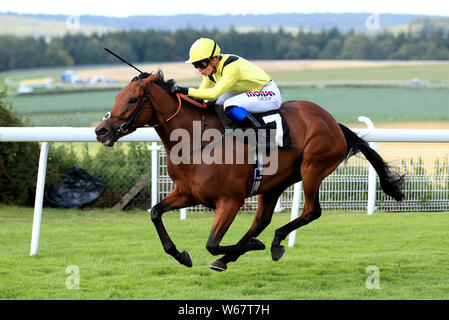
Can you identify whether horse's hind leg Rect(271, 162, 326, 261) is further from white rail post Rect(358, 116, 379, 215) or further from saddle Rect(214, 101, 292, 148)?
white rail post Rect(358, 116, 379, 215)

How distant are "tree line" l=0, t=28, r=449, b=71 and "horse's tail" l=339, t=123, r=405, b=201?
171 feet

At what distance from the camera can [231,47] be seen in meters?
59.0

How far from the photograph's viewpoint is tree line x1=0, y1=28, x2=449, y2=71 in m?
58.5

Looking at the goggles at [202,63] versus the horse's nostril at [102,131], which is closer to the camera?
the horse's nostril at [102,131]

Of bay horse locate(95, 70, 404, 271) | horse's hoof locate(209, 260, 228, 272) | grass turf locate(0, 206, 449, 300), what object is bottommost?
grass turf locate(0, 206, 449, 300)

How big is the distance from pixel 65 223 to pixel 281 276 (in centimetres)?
345

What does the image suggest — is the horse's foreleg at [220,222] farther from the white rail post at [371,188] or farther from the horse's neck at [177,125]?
the white rail post at [371,188]

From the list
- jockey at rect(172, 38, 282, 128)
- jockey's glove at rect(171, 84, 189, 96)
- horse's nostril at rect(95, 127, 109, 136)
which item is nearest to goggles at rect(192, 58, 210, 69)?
jockey at rect(172, 38, 282, 128)

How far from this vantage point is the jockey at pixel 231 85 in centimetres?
459

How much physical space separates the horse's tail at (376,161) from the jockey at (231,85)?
0.76 meters

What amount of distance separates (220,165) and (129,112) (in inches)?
27.1

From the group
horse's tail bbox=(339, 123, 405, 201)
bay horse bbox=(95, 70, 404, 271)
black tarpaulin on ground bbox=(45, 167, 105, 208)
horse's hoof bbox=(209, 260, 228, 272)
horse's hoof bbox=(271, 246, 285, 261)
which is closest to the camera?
bay horse bbox=(95, 70, 404, 271)

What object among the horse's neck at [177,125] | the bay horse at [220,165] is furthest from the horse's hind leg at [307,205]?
A: the horse's neck at [177,125]

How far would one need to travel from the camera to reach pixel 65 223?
755 cm
